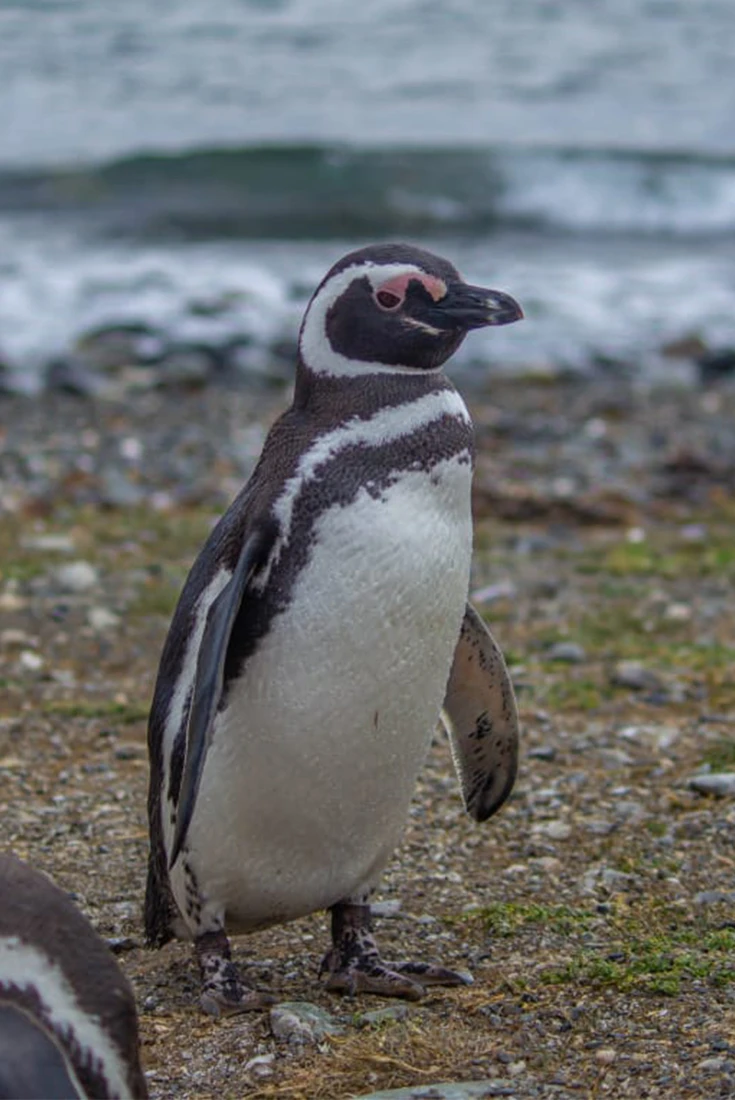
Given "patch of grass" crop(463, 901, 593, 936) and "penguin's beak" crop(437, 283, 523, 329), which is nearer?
"penguin's beak" crop(437, 283, 523, 329)

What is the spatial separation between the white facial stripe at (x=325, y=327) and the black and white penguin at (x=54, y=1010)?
4.58 feet

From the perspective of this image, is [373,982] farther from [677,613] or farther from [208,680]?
[677,613]

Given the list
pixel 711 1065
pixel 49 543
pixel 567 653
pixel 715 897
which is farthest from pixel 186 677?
pixel 49 543

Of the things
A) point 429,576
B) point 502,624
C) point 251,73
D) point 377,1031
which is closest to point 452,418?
point 429,576

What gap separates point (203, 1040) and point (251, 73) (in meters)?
24.0

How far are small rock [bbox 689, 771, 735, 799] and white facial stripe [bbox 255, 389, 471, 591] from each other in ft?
5.93

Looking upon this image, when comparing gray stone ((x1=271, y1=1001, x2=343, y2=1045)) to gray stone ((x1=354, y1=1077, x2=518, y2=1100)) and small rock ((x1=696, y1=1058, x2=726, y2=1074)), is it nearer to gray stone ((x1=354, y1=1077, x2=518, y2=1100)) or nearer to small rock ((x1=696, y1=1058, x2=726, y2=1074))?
gray stone ((x1=354, y1=1077, x2=518, y2=1100))

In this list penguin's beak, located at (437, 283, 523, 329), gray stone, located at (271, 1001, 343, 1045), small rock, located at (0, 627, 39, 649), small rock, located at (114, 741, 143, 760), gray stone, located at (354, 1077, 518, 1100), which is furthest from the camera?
small rock, located at (0, 627, 39, 649)

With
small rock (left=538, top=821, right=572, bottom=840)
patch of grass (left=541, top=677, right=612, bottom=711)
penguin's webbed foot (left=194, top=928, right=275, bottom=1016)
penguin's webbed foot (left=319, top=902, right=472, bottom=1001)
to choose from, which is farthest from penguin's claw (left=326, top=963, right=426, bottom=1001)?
patch of grass (left=541, top=677, right=612, bottom=711)

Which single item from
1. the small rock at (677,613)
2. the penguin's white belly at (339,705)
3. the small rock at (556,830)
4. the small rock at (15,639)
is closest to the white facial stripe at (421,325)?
the penguin's white belly at (339,705)

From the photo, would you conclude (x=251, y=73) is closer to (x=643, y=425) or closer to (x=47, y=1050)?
(x=643, y=425)

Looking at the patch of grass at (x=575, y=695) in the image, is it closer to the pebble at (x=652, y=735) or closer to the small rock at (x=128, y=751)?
the pebble at (x=652, y=735)

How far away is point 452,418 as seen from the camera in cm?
409

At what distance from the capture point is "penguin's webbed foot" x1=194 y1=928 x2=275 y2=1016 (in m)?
4.12
